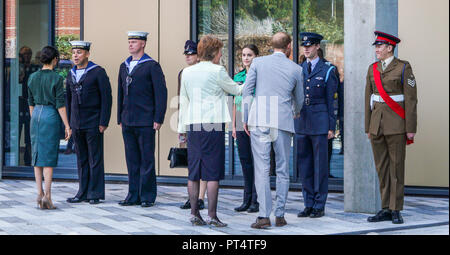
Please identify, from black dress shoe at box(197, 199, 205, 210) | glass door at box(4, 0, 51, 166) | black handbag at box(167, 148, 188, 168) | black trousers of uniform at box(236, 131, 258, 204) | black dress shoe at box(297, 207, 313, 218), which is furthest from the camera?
glass door at box(4, 0, 51, 166)

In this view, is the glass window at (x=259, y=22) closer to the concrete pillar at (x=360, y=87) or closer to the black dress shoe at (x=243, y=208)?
the concrete pillar at (x=360, y=87)

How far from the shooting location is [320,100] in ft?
28.9

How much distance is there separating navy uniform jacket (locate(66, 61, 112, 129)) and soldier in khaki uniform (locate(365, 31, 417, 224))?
317 centimetres


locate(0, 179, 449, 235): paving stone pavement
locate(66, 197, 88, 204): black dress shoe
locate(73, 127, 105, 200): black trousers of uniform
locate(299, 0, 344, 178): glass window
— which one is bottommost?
locate(0, 179, 449, 235): paving stone pavement

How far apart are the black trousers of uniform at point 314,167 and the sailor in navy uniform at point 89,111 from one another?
2439mm

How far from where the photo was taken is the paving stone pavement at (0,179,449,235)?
7.75m

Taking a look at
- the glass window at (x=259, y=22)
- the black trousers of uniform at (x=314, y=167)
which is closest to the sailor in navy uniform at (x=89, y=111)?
the black trousers of uniform at (x=314, y=167)

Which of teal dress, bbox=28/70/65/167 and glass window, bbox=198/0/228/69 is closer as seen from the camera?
teal dress, bbox=28/70/65/167

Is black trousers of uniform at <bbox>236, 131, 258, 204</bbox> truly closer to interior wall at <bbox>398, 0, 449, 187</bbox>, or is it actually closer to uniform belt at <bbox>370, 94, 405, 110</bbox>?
uniform belt at <bbox>370, 94, 405, 110</bbox>

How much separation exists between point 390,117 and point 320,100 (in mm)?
871

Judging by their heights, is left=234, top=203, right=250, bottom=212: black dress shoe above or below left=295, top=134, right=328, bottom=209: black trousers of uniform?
below

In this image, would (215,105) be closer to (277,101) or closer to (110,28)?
(277,101)

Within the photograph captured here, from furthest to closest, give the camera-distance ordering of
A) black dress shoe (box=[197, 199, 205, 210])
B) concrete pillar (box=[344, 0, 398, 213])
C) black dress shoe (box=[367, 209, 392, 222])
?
1. black dress shoe (box=[197, 199, 205, 210])
2. concrete pillar (box=[344, 0, 398, 213])
3. black dress shoe (box=[367, 209, 392, 222])

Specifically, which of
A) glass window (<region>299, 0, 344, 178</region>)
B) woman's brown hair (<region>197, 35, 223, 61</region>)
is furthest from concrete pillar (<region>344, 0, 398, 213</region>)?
glass window (<region>299, 0, 344, 178</region>)
